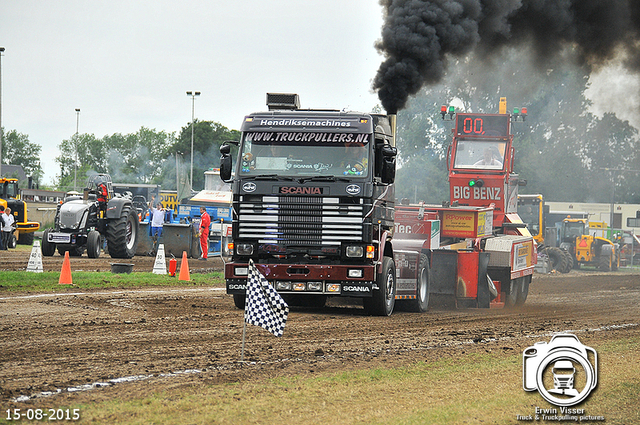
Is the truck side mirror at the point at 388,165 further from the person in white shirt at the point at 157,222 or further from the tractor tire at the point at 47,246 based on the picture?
the person in white shirt at the point at 157,222

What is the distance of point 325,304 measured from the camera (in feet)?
51.1

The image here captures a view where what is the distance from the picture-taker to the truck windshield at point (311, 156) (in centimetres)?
1252

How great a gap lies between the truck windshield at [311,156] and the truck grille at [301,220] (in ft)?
1.48

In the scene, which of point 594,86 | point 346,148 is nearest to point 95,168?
point 594,86

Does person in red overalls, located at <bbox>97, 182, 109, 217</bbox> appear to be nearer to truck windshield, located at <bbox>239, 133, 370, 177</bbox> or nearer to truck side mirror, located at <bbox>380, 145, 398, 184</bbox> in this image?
truck windshield, located at <bbox>239, 133, 370, 177</bbox>

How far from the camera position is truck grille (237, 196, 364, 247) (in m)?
12.4

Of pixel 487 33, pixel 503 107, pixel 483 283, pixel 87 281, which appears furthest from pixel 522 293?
pixel 87 281

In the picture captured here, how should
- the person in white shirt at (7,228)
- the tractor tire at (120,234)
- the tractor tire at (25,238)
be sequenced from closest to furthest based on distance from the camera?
the tractor tire at (120,234) < the person in white shirt at (7,228) < the tractor tire at (25,238)

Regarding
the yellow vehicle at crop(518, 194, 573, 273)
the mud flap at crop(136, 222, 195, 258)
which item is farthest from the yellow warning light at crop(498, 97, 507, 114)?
the mud flap at crop(136, 222, 195, 258)

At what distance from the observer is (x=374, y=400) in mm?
6875

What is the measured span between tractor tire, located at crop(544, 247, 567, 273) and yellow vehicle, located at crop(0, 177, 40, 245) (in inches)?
880

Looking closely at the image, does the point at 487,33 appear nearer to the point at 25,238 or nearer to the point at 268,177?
Result: the point at 268,177

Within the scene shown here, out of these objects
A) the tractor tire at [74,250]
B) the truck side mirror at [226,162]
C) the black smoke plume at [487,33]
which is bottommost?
the tractor tire at [74,250]

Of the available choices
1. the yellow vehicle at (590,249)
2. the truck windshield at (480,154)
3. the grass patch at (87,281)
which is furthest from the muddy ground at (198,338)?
the yellow vehicle at (590,249)
